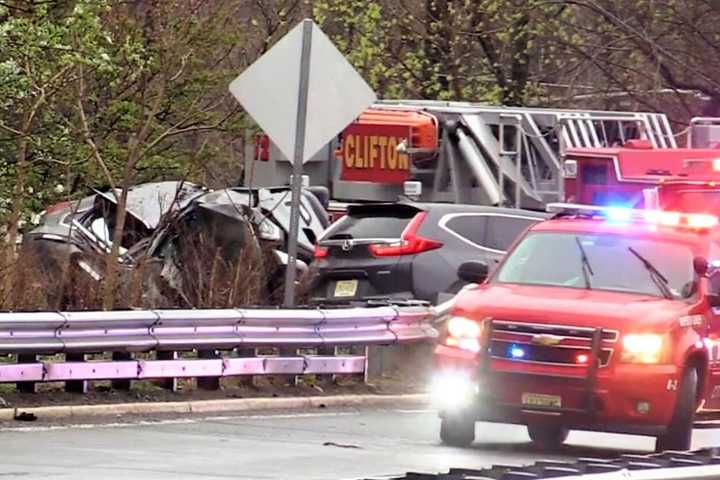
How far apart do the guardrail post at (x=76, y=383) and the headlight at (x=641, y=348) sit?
4313 mm

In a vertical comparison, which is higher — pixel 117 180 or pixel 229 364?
pixel 117 180

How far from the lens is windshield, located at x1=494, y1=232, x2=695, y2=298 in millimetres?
12453

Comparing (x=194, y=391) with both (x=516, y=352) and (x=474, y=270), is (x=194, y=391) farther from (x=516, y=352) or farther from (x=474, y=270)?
(x=516, y=352)

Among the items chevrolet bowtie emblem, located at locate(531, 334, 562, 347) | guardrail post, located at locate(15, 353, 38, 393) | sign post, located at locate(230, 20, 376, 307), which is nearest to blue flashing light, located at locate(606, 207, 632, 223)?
chevrolet bowtie emblem, located at locate(531, 334, 562, 347)

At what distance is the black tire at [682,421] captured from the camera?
11734 millimetres

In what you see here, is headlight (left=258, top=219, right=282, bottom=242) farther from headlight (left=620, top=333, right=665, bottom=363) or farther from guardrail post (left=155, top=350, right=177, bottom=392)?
headlight (left=620, top=333, right=665, bottom=363)

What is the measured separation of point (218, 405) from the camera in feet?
46.0

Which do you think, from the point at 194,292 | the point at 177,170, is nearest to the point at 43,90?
the point at 194,292

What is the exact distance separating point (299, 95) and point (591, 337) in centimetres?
422

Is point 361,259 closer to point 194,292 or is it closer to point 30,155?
point 194,292

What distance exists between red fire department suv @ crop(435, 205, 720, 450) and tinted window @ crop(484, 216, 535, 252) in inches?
221

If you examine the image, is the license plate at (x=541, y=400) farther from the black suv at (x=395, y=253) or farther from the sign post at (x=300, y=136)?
the black suv at (x=395, y=253)

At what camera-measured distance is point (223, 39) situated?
20.5 meters

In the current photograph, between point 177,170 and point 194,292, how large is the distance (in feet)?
19.9
